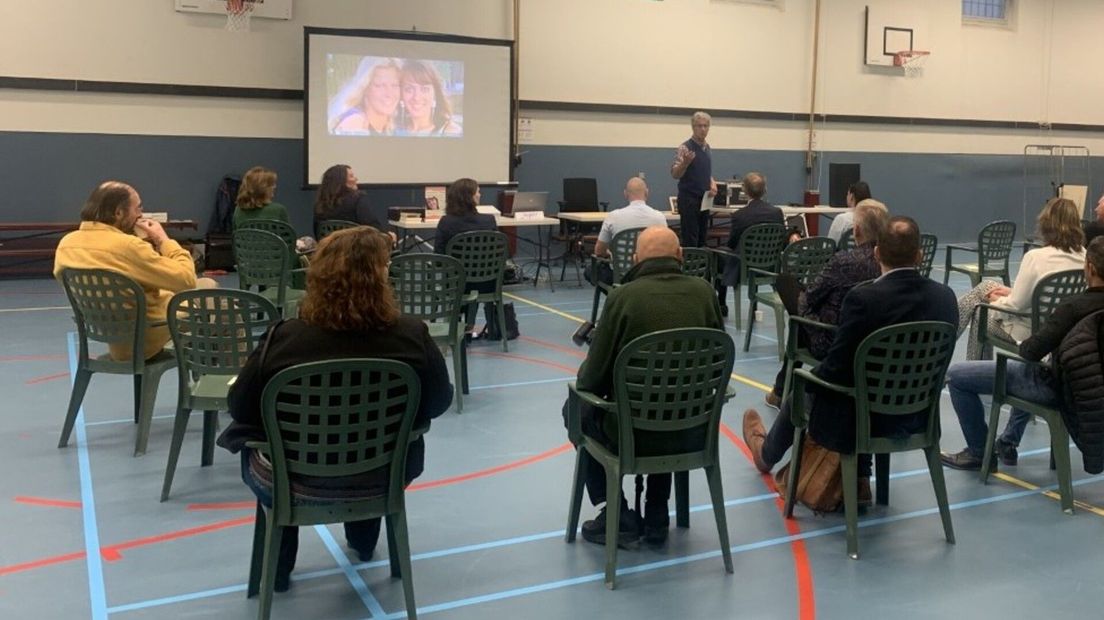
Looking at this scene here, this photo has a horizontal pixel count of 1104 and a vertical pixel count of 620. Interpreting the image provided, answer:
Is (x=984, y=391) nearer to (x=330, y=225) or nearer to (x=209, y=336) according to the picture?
(x=209, y=336)

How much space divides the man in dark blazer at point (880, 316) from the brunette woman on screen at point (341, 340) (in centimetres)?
146

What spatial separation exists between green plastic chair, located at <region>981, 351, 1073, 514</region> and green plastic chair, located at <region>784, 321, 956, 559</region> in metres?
0.64

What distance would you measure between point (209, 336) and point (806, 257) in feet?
13.1

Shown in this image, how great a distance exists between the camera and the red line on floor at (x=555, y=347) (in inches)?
277

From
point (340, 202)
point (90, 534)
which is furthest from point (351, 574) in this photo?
point (340, 202)

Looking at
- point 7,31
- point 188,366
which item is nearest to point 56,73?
point 7,31

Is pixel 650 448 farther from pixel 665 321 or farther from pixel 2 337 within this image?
pixel 2 337

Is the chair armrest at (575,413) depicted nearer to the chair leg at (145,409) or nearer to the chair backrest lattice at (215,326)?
the chair backrest lattice at (215,326)

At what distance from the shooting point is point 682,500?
376 cm

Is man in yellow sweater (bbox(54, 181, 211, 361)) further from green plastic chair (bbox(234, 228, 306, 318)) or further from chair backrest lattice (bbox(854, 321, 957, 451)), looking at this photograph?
chair backrest lattice (bbox(854, 321, 957, 451))

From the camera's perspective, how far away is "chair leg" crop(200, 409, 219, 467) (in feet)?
14.3

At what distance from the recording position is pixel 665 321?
11.0ft

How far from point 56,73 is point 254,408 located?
8.43 m

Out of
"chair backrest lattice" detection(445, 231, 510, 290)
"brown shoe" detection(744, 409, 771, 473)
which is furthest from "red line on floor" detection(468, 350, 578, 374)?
"brown shoe" detection(744, 409, 771, 473)
